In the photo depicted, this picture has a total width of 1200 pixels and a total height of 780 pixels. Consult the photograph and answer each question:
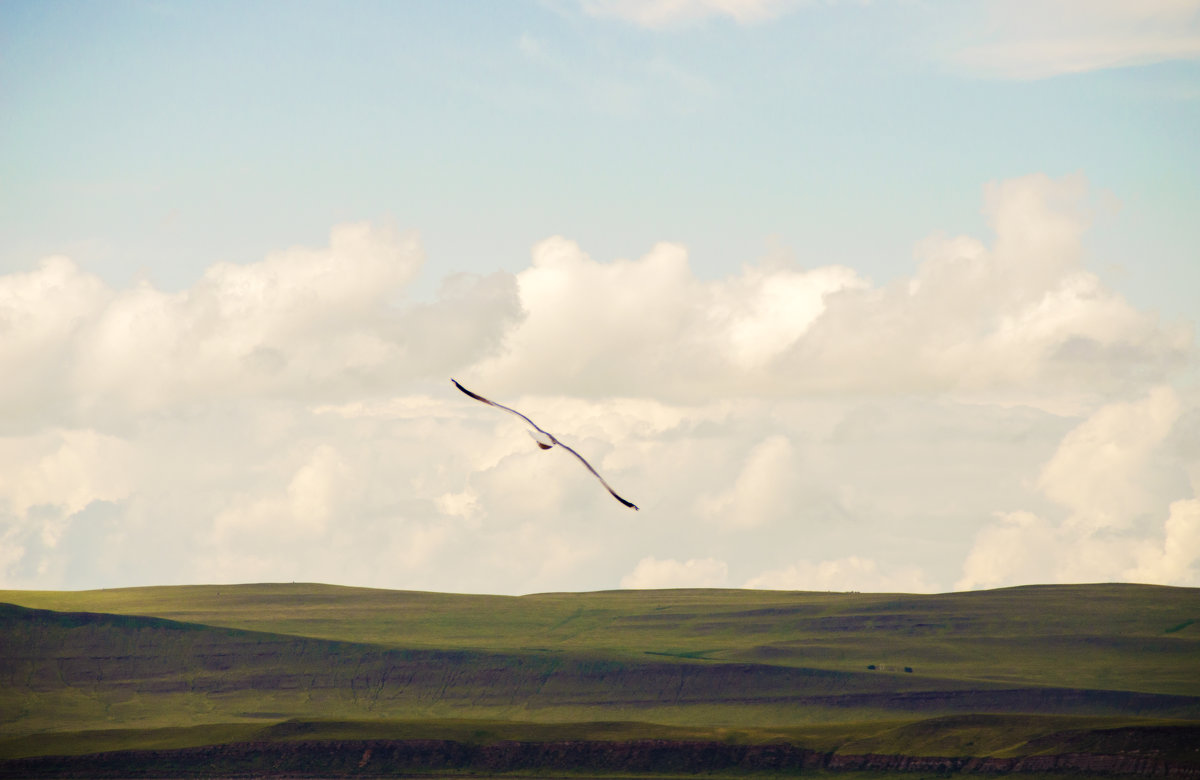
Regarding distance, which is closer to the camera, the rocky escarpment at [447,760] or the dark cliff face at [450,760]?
the dark cliff face at [450,760]

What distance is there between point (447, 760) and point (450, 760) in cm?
35

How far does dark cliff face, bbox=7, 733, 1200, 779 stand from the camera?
170m

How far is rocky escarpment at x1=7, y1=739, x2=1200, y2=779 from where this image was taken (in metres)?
170

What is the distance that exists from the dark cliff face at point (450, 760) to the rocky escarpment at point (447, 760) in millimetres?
112

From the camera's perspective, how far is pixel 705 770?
559 ft

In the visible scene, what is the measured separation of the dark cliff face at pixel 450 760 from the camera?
170m

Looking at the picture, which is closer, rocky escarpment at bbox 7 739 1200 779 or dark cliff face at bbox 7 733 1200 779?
dark cliff face at bbox 7 733 1200 779

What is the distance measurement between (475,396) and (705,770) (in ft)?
368

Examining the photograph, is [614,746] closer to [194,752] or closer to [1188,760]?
[194,752]

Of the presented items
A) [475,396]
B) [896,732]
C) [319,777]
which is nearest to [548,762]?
[319,777]

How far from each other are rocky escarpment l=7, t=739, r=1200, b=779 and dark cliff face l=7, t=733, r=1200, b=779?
112 mm

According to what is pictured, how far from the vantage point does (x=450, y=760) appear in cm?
17688

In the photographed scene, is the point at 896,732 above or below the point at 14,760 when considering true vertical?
above

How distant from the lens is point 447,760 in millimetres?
176875
